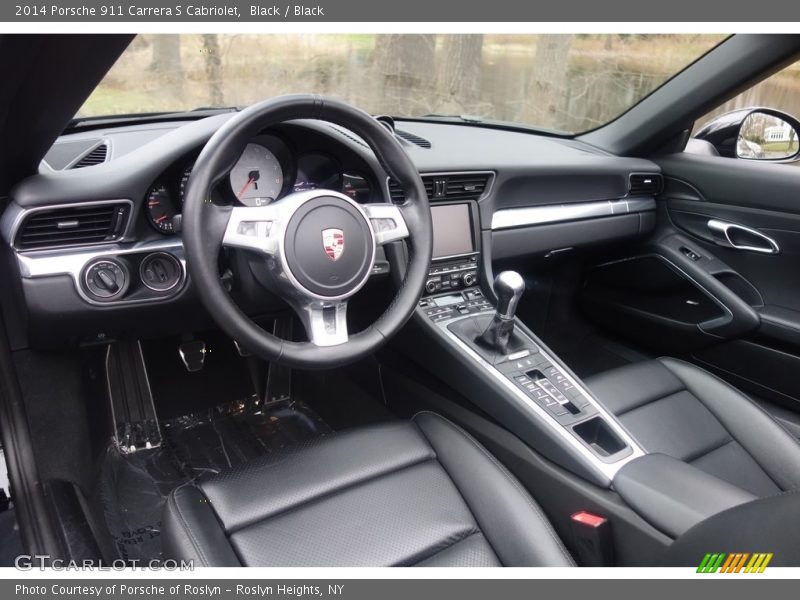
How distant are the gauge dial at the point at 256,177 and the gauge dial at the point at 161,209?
18 centimetres

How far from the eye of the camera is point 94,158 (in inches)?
66.6

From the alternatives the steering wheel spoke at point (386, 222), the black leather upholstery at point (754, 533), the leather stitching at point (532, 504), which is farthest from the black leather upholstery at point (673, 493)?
the steering wheel spoke at point (386, 222)

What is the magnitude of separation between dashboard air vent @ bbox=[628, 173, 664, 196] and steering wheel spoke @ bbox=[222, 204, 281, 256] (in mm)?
1679

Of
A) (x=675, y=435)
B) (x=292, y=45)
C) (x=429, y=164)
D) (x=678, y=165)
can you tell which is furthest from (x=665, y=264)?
(x=292, y=45)

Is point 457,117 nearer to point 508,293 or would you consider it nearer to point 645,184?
point 645,184

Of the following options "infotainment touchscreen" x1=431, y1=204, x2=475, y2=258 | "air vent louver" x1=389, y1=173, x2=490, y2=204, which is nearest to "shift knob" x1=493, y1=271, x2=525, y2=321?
"infotainment touchscreen" x1=431, y1=204, x2=475, y2=258

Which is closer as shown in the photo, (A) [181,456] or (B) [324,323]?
(B) [324,323]

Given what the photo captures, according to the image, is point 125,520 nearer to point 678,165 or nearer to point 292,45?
point 292,45

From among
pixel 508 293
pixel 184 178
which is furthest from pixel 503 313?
pixel 184 178

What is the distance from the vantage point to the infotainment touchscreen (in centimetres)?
203

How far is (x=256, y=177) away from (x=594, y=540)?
1.16 meters

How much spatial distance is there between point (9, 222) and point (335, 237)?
743 millimetres

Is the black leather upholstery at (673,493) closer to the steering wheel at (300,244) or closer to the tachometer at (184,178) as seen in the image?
the steering wheel at (300,244)

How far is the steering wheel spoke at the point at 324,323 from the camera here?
4.56ft
